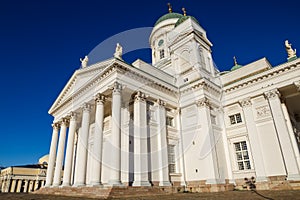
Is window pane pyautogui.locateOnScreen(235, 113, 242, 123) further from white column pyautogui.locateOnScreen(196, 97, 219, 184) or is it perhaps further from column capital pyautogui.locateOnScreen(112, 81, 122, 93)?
A: column capital pyautogui.locateOnScreen(112, 81, 122, 93)

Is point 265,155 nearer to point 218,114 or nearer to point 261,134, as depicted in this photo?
point 261,134

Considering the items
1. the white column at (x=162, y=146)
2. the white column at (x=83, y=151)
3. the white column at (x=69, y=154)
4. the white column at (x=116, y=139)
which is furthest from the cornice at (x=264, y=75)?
the white column at (x=69, y=154)

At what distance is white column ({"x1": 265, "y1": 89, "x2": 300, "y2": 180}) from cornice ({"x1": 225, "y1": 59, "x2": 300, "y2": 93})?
149 centimetres

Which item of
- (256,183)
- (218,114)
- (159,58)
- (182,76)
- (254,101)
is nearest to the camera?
(256,183)

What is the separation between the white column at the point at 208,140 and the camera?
51.8ft

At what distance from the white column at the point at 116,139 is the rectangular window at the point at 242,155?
1096 cm

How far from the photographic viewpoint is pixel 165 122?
18125mm

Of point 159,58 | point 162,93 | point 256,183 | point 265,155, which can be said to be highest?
point 159,58

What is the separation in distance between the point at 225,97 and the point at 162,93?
21.7 feet

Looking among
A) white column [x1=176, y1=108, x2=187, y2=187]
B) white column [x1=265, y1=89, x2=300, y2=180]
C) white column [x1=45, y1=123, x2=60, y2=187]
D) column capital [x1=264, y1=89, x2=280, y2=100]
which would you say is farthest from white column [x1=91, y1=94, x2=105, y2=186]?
column capital [x1=264, y1=89, x2=280, y2=100]

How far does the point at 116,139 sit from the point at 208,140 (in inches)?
310

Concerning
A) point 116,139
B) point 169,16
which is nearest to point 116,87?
point 116,139

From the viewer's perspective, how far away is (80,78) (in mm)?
20578

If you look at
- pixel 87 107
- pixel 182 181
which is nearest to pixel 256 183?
pixel 182 181
